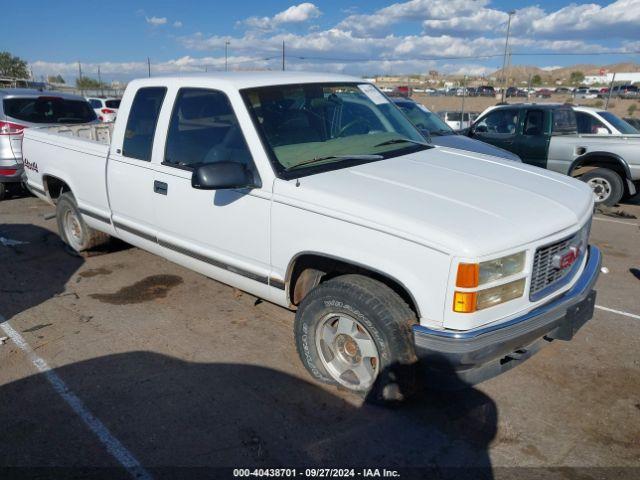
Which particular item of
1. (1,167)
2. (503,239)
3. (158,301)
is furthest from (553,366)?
(1,167)

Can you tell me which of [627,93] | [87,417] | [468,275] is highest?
[627,93]

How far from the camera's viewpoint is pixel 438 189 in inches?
133

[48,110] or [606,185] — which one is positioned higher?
[48,110]

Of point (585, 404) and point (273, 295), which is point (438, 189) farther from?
point (585, 404)

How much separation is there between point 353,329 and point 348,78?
2479mm

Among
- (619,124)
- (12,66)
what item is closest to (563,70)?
(12,66)

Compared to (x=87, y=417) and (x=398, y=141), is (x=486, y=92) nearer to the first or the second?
(x=398, y=141)

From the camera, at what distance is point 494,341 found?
2865 mm

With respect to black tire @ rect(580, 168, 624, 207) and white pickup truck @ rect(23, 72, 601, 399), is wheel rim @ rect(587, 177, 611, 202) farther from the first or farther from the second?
white pickup truck @ rect(23, 72, 601, 399)

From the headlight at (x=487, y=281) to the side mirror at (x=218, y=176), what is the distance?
1.52 m

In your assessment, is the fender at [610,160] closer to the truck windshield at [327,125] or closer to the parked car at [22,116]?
the truck windshield at [327,125]

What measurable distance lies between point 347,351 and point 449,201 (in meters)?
1.16

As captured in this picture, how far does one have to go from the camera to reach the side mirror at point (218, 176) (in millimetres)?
3359

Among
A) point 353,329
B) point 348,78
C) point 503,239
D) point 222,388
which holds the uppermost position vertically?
point 348,78
